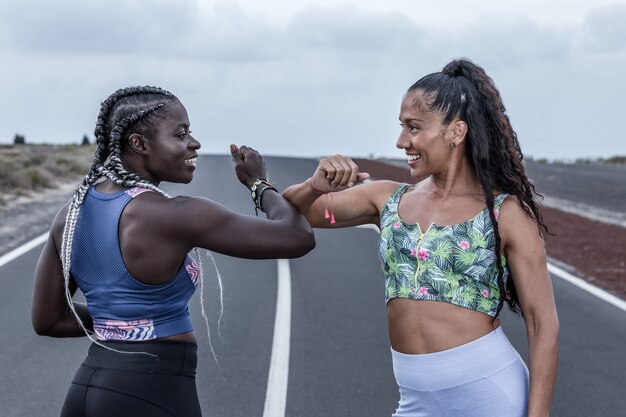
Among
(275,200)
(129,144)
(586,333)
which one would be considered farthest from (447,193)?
(586,333)

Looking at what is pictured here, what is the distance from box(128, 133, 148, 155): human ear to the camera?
3.29 meters

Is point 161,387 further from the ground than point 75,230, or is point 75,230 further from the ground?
point 75,230

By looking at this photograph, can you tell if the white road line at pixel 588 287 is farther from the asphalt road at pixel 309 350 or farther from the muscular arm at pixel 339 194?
the muscular arm at pixel 339 194

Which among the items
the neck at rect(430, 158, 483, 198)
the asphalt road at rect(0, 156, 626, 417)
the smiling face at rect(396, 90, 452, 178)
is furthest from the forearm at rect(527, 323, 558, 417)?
the asphalt road at rect(0, 156, 626, 417)

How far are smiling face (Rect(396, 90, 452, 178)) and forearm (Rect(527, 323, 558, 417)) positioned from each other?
720 mm

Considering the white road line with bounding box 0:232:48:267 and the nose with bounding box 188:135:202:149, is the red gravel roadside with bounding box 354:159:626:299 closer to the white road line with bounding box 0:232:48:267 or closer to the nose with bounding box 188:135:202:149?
the white road line with bounding box 0:232:48:267

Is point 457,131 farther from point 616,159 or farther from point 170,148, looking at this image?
point 616,159

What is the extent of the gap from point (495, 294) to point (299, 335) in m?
5.67

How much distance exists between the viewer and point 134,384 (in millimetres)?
3139

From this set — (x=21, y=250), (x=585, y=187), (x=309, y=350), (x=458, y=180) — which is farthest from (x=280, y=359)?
(x=585, y=187)

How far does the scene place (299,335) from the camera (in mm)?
9086

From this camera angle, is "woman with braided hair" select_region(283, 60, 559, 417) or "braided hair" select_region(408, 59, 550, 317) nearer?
"woman with braided hair" select_region(283, 60, 559, 417)

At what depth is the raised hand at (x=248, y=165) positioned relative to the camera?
356 centimetres

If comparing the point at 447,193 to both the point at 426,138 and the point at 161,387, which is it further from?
the point at 161,387
